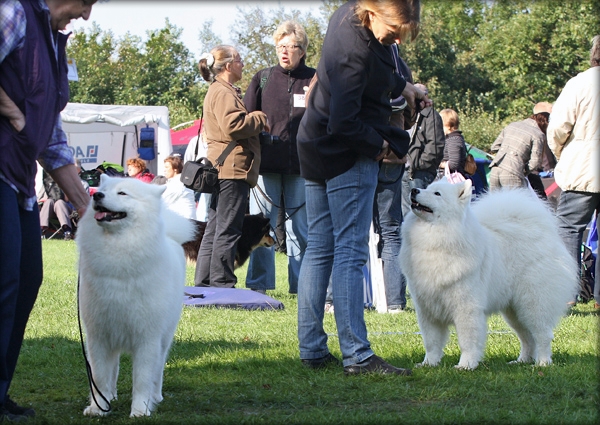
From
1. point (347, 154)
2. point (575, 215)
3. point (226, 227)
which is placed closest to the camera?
point (347, 154)

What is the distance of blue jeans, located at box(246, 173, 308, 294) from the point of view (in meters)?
6.25

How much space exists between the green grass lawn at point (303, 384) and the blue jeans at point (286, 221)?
1442 mm

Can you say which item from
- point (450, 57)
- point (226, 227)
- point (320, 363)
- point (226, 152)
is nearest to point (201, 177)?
point (226, 152)

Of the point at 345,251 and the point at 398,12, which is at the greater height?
the point at 398,12

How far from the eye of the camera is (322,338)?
3670mm

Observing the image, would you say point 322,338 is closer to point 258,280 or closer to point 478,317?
point 478,317

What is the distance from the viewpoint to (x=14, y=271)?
252cm

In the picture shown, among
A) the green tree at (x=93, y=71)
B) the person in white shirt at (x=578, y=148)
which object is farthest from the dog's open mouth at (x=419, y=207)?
the green tree at (x=93, y=71)

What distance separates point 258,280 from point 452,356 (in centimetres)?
286

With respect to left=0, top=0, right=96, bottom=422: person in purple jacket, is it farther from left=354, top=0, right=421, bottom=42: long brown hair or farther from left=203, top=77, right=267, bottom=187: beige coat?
left=203, top=77, right=267, bottom=187: beige coat

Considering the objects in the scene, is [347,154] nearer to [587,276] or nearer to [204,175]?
[204,175]

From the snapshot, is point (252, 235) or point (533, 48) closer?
point (252, 235)

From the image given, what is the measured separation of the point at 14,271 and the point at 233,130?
3.47 metres

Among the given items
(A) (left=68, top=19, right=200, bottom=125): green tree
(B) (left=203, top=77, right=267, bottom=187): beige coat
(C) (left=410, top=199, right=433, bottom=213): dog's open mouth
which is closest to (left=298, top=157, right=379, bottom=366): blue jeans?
(C) (left=410, top=199, right=433, bottom=213): dog's open mouth
